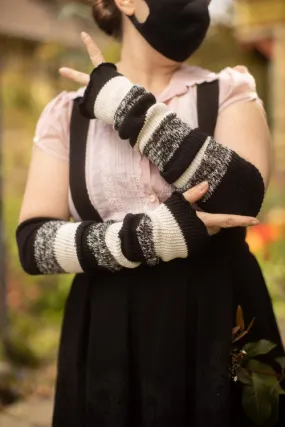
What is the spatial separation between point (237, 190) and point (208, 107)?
226 millimetres

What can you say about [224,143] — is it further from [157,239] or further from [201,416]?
[201,416]

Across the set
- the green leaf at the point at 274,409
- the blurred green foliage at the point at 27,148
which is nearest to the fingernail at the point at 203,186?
the green leaf at the point at 274,409

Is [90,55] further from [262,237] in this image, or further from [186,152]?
[262,237]

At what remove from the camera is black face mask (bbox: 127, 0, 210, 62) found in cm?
138

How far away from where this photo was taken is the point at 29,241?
4.69ft

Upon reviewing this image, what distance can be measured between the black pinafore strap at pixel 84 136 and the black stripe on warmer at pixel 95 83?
4.3 inches

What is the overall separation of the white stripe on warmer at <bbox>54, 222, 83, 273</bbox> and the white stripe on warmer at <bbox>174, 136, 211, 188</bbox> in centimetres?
26

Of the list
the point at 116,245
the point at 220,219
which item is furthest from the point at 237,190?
the point at 116,245

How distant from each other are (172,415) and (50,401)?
1.85m

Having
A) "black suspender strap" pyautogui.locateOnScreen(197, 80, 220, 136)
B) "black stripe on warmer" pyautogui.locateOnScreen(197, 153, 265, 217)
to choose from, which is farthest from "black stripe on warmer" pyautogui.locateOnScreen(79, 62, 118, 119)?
"black stripe on warmer" pyautogui.locateOnScreen(197, 153, 265, 217)

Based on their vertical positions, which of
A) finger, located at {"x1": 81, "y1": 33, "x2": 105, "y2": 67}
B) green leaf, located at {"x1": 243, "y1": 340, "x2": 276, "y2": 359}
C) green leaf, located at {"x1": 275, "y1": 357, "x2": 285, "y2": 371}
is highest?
finger, located at {"x1": 81, "y1": 33, "x2": 105, "y2": 67}

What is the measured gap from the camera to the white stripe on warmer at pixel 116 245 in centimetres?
131

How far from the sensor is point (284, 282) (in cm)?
419

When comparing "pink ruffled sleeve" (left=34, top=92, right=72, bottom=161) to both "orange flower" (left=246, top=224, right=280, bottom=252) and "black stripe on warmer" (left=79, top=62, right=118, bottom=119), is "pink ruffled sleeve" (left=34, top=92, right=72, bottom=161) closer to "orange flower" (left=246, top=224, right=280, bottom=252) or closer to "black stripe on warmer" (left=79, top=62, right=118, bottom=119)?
"black stripe on warmer" (left=79, top=62, right=118, bottom=119)
